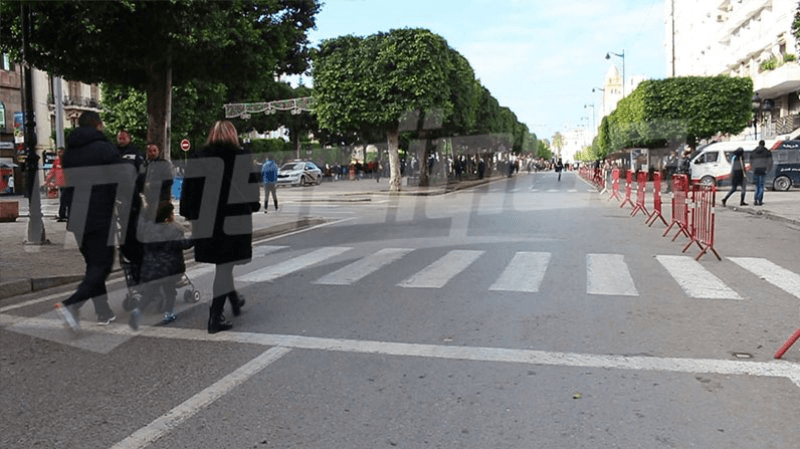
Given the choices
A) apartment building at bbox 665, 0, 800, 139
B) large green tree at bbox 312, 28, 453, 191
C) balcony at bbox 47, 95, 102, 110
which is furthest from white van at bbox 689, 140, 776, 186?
balcony at bbox 47, 95, 102, 110

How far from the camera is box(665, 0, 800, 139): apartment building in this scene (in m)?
37.7

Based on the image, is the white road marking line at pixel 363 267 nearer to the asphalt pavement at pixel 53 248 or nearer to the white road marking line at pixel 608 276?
the asphalt pavement at pixel 53 248

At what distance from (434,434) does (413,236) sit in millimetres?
9579

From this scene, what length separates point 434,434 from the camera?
3.58 m

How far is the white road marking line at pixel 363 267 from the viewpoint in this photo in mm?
8234

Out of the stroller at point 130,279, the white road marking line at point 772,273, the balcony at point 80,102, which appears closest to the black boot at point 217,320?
the stroller at point 130,279

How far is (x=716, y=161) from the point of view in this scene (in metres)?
31.1

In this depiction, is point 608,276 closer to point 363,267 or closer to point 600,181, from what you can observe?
A: point 363,267

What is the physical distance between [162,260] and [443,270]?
3.68 meters

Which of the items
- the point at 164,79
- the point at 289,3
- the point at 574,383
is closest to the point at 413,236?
the point at 164,79

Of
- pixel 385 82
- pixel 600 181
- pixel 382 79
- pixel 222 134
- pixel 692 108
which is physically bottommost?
pixel 600 181

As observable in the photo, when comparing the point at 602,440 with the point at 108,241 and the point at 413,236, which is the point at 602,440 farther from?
the point at 413,236

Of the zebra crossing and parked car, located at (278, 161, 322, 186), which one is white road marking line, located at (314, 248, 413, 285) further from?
parked car, located at (278, 161, 322, 186)

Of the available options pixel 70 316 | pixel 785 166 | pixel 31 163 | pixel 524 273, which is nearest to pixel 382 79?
pixel 785 166
